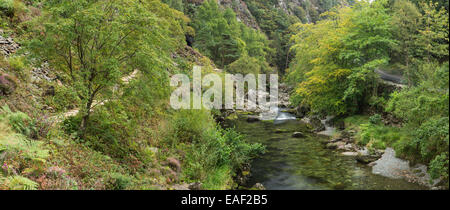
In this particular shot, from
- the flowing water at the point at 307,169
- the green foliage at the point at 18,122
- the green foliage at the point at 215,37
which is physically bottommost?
the flowing water at the point at 307,169

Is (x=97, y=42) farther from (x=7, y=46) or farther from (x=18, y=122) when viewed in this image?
(x=7, y=46)

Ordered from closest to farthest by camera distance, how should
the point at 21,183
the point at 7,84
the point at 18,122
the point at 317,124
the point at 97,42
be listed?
the point at 21,183, the point at 18,122, the point at 97,42, the point at 7,84, the point at 317,124

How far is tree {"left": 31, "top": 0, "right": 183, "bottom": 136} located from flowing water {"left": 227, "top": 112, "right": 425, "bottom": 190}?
787cm

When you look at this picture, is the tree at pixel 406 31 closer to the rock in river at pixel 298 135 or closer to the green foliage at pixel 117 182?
the rock in river at pixel 298 135

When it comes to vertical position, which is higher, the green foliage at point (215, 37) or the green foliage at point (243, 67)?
the green foliage at point (215, 37)

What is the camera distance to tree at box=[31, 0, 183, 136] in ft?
32.6

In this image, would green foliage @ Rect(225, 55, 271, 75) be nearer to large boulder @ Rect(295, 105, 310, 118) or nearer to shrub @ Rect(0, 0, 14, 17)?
large boulder @ Rect(295, 105, 310, 118)

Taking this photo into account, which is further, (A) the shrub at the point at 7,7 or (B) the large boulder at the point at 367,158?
(B) the large boulder at the point at 367,158

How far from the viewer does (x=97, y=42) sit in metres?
10.8

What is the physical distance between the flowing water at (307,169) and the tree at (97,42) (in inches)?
310

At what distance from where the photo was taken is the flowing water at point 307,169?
13.3m

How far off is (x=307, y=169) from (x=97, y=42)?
1210 centimetres

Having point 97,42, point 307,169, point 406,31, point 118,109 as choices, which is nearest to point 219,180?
point 118,109

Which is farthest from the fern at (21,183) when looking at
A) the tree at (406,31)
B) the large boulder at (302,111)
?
the large boulder at (302,111)
